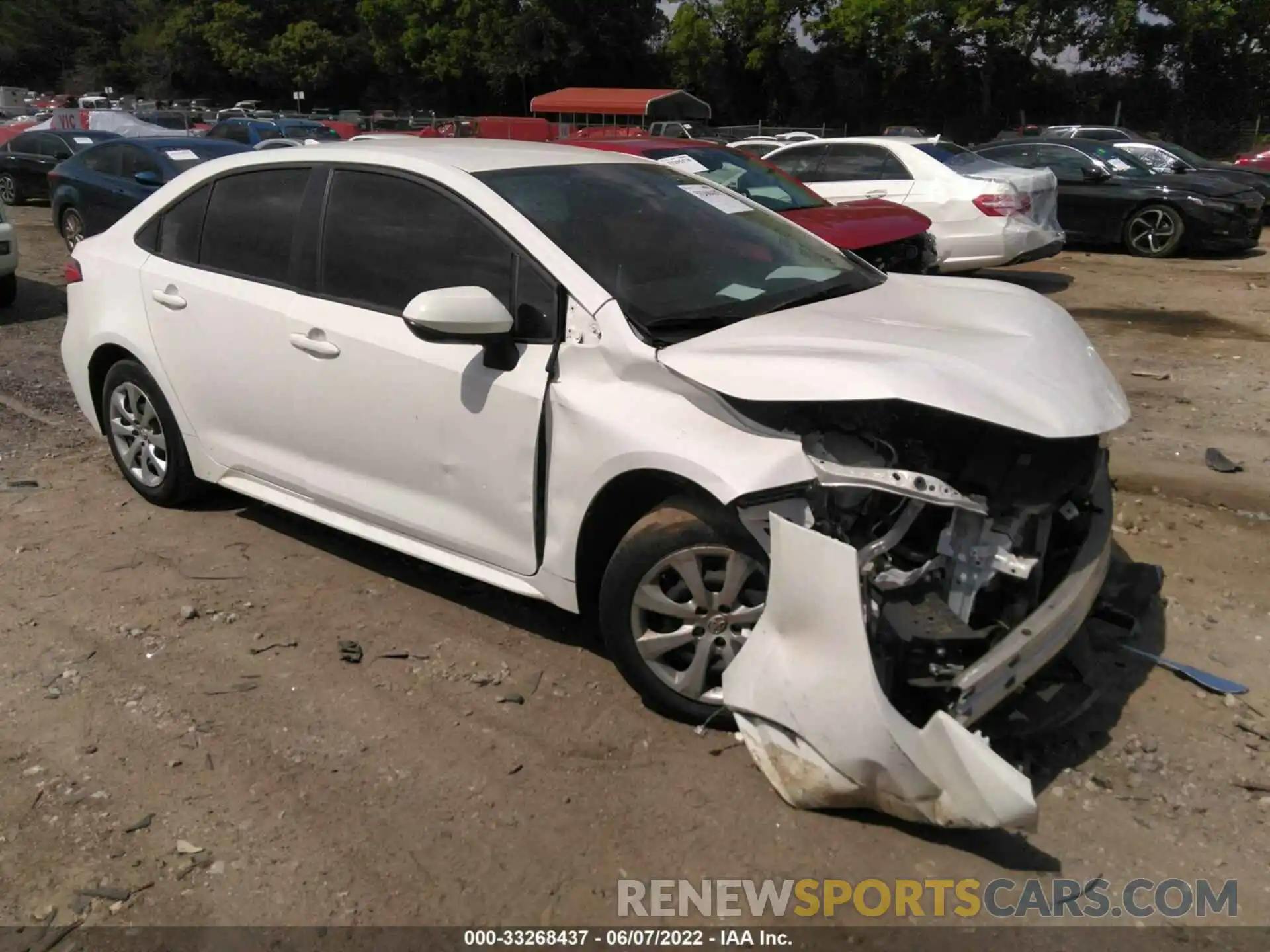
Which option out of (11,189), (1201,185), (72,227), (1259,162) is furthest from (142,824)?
(11,189)

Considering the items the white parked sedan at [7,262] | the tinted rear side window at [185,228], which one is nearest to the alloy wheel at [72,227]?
the white parked sedan at [7,262]

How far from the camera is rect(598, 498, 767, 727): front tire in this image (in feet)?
10.6

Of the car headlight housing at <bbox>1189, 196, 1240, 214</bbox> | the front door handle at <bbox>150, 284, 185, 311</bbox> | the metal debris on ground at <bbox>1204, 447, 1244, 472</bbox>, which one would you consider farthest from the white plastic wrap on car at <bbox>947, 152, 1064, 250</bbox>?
the front door handle at <bbox>150, 284, 185, 311</bbox>

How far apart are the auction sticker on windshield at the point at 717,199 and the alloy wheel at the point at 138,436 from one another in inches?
105

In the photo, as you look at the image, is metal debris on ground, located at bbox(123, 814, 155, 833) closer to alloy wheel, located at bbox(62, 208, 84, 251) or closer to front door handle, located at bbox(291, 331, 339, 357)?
front door handle, located at bbox(291, 331, 339, 357)

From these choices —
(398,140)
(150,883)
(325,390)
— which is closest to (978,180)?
(398,140)

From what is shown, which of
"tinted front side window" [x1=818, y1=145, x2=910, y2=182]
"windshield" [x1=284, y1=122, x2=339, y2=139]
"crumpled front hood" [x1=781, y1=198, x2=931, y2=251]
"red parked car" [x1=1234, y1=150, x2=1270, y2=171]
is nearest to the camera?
"crumpled front hood" [x1=781, y1=198, x2=931, y2=251]

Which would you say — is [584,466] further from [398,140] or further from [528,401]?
[398,140]

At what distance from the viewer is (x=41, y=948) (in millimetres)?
2693

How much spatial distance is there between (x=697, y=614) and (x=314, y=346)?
6.05ft

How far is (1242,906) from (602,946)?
5.25ft

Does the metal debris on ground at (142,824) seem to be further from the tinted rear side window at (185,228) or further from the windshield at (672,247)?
the tinted rear side window at (185,228)

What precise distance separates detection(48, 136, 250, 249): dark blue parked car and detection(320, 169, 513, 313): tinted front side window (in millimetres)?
8742

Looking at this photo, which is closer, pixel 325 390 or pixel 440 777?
pixel 440 777
